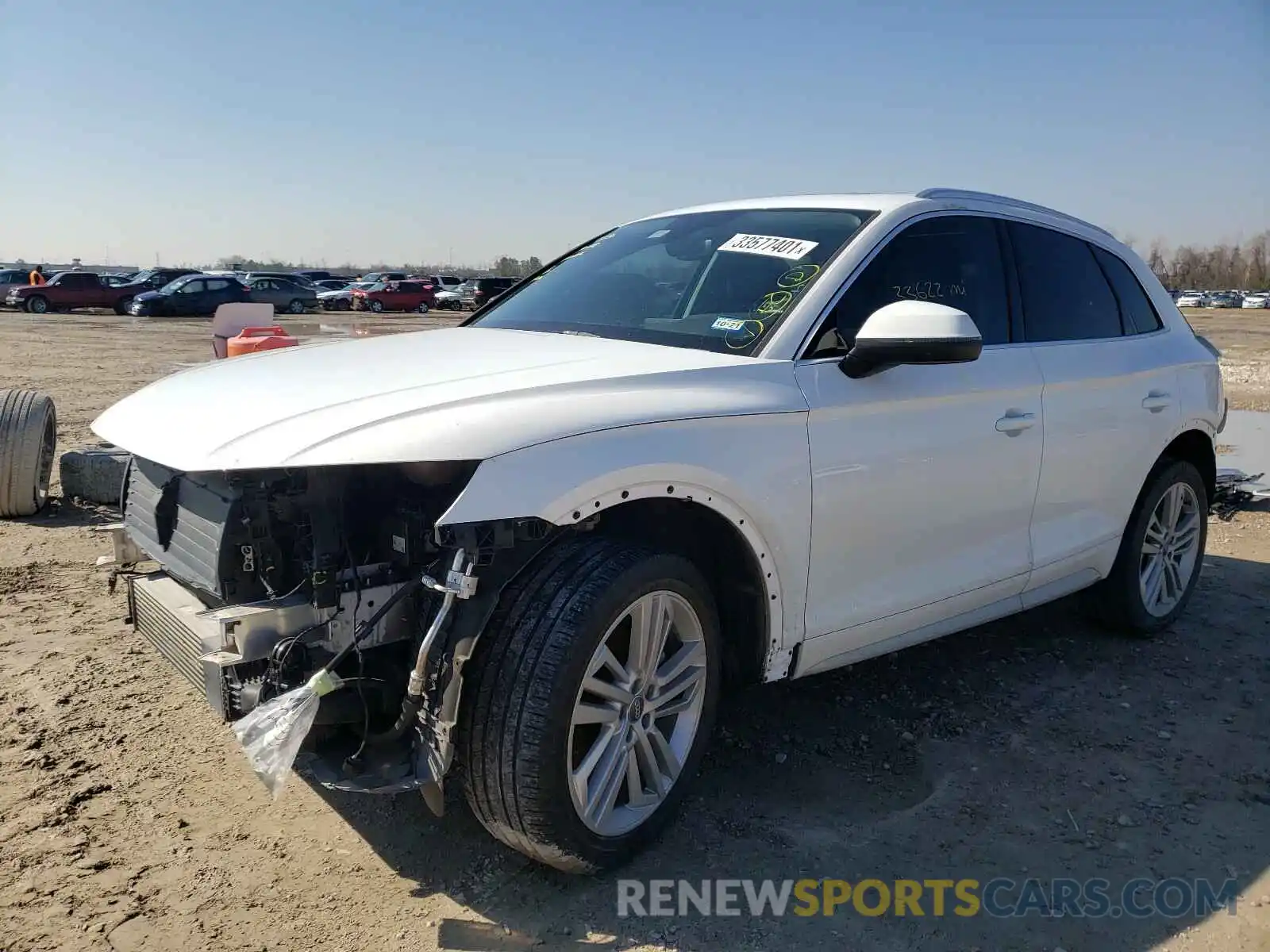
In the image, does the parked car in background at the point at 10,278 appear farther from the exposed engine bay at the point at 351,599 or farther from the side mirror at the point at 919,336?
the side mirror at the point at 919,336

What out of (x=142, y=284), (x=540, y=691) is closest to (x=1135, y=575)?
(x=540, y=691)

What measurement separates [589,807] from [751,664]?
0.67 metres

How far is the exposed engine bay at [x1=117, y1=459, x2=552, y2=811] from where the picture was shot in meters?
2.41

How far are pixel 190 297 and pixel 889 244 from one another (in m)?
34.0

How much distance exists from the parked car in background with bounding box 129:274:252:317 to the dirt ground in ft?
103

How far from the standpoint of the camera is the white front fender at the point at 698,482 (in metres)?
2.32

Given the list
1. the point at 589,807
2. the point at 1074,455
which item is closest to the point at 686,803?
the point at 589,807

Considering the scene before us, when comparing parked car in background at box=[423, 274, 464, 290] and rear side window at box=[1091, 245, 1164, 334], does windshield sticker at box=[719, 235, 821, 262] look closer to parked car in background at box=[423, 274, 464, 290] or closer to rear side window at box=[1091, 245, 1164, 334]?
rear side window at box=[1091, 245, 1164, 334]

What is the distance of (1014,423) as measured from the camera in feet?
11.8

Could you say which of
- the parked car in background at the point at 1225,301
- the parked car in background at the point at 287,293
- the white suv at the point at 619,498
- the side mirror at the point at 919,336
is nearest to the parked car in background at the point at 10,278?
the parked car in background at the point at 287,293

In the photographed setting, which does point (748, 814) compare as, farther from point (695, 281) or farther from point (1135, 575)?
point (1135, 575)

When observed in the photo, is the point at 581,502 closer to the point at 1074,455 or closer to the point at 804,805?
the point at 804,805
